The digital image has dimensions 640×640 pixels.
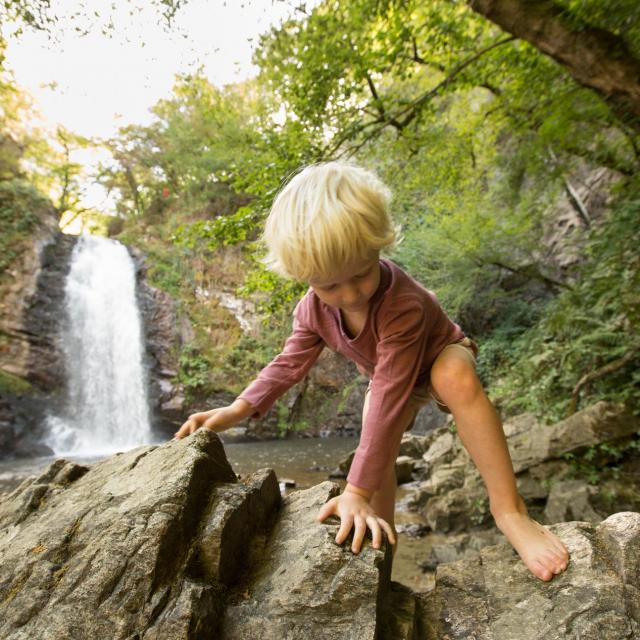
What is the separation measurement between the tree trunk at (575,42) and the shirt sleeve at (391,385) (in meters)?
1.84

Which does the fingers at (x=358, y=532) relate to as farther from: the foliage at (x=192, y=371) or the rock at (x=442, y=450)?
the foliage at (x=192, y=371)

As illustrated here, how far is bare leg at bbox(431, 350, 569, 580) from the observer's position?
1510 millimetres

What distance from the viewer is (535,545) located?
4.72ft

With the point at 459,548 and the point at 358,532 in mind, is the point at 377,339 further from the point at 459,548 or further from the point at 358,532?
the point at 459,548

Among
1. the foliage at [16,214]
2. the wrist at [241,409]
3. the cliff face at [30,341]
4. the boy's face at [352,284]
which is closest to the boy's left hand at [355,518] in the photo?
the wrist at [241,409]

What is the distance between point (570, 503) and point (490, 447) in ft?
8.21

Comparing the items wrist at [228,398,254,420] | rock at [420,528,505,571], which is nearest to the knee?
wrist at [228,398,254,420]

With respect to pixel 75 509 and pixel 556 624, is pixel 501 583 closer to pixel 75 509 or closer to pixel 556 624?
pixel 556 624

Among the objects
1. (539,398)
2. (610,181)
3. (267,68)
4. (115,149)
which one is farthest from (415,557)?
(115,149)

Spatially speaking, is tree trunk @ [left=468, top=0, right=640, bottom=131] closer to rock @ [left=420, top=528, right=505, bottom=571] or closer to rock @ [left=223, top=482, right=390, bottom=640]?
rock @ [left=223, top=482, right=390, bottom=640]

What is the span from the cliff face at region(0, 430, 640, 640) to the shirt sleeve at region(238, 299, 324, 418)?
14.7 inches

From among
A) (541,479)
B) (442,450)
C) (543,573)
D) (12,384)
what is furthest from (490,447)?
(12,384)

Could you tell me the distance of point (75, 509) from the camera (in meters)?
1.51

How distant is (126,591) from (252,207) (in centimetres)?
346
